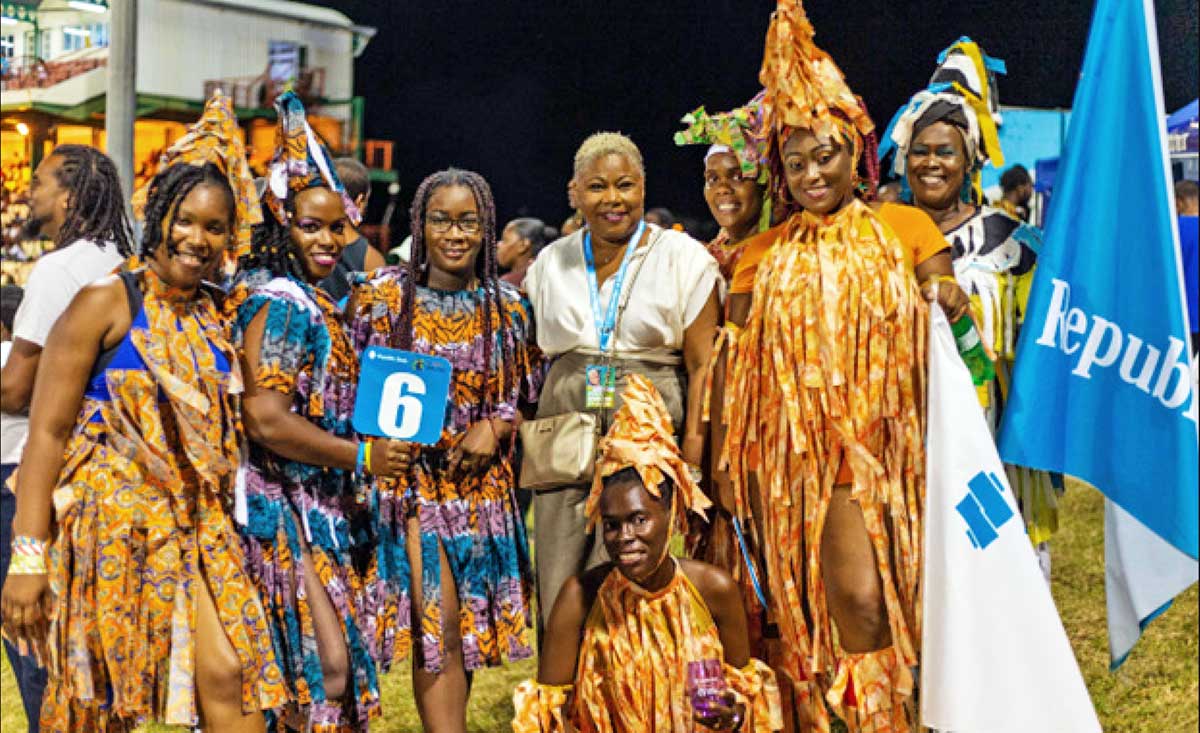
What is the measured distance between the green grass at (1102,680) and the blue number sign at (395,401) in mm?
1883

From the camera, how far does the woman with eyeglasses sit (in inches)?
167

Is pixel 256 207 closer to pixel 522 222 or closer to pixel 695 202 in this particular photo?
pixel 522 222

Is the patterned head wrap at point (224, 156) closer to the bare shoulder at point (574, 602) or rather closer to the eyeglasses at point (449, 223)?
the eyeglasses at point (449, 223)

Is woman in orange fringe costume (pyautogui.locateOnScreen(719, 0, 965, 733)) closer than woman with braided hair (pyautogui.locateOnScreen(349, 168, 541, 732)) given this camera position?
Yes

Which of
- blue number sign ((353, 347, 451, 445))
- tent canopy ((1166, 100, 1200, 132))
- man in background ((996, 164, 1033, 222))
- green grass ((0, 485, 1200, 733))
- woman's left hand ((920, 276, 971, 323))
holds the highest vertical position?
tent canopy ((1166, 100, 1200, 132))

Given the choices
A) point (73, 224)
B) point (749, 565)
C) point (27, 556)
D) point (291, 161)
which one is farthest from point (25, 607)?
point (749, 565)

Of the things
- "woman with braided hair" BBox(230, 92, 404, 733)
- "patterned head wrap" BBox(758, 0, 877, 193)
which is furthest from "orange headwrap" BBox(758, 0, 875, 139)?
"woman with braided hair" BBox(230, 92, 404, 733)

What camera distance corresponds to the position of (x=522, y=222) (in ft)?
29.0

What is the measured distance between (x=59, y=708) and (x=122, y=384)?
870mm

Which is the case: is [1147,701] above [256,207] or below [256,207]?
below

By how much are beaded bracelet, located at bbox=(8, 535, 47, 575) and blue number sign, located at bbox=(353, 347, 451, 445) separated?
2.94 ft

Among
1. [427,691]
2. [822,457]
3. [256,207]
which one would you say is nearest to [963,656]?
[822,457]

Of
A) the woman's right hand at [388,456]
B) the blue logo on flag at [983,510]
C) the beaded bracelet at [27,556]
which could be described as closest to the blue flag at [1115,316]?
the blue logo on flag at [983,510]

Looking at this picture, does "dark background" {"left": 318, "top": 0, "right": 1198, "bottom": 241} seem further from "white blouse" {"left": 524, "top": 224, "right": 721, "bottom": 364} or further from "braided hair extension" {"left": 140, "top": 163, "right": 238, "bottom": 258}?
"braided hair extension" {"left": 140, "top": 163, "right": 238, "bottom": 258}
